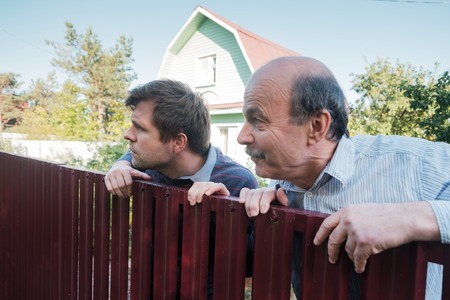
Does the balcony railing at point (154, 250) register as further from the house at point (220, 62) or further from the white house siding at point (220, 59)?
the white house siding at point (220, 59)

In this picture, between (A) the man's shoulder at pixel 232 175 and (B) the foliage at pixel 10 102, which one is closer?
(A) the man's shoulder at pixel 232 175

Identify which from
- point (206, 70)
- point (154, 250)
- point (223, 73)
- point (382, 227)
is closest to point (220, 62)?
point (223, 73)

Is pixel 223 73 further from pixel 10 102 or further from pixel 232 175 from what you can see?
pixel 10 102

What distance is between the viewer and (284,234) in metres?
1.15

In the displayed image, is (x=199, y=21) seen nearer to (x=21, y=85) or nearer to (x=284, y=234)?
(x=284, y=234)

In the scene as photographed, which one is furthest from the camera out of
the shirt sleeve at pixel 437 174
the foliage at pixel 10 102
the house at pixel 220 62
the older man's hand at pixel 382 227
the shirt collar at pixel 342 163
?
the foliage at pixel 10 102

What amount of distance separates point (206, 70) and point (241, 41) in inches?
99.5

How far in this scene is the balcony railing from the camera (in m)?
1.02

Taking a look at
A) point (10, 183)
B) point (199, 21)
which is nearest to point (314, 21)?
point (199, 21)

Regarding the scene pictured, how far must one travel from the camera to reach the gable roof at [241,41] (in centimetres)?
1119

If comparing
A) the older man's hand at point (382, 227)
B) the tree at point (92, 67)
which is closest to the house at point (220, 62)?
the older man's hand at point (382, 227)

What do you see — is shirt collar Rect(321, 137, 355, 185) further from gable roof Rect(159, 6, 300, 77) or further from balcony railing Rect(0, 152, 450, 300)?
gable roof Rect(159, 6, 300, 77)

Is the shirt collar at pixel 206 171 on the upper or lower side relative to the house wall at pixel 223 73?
lower

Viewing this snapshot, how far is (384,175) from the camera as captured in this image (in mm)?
1306
